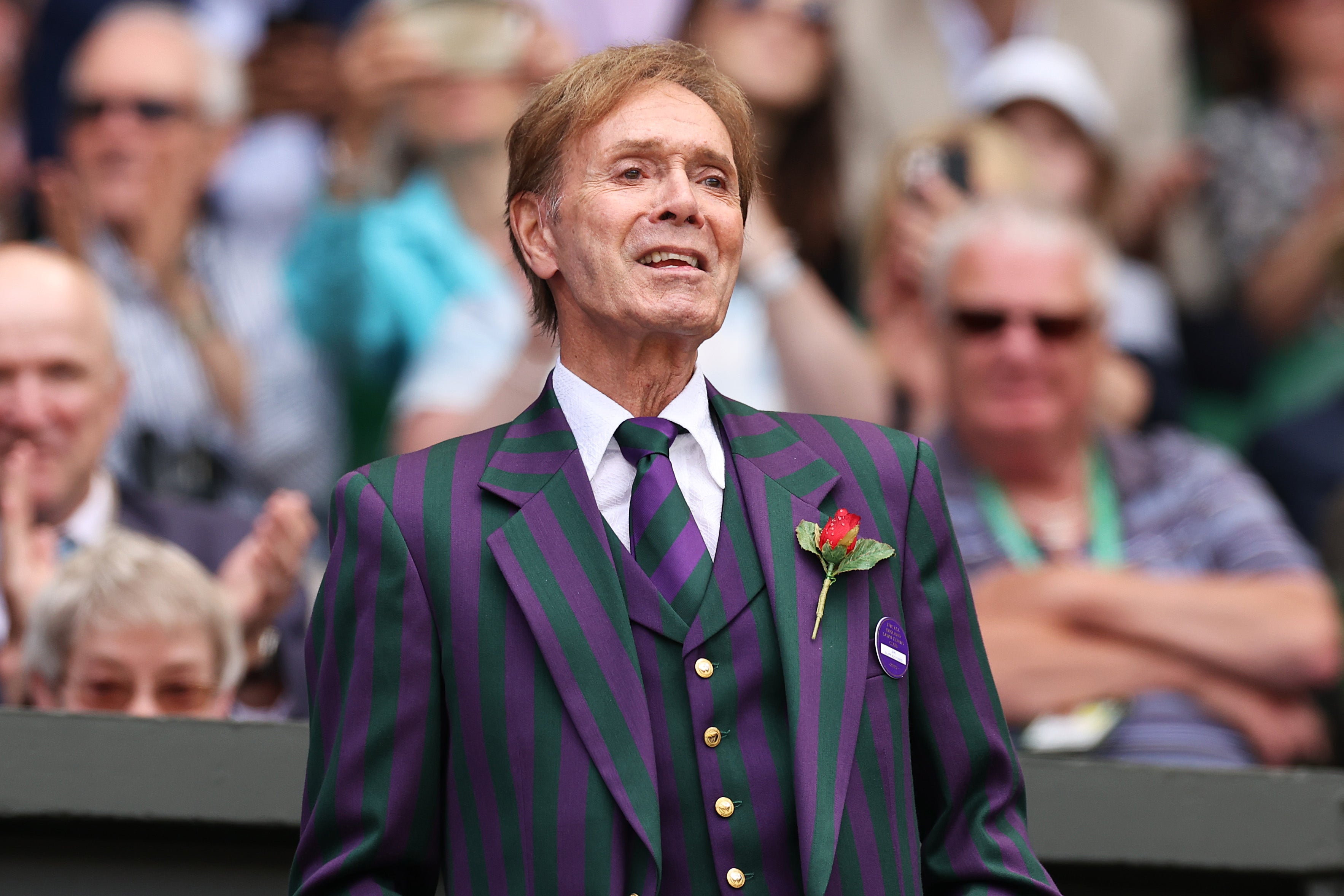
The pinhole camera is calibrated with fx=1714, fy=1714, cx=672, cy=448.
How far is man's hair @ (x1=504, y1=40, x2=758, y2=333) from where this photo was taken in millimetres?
Answer: 1733

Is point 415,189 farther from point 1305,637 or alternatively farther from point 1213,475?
point 1305,637

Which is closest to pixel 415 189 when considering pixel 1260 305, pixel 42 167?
pixel 42 167

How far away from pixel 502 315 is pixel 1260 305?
2.30m

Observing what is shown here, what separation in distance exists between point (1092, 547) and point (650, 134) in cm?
253

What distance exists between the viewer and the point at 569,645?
5.33 ft

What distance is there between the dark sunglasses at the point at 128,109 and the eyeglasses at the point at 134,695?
211 centimetres

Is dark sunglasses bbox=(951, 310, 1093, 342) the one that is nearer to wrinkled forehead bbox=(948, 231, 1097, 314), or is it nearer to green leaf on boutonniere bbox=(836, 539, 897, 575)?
wrinkled forehead bbox=(948, 231, 1097, 314)

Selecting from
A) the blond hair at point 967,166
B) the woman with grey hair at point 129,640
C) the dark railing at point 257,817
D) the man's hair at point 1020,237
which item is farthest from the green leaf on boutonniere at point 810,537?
the blond hair at point 967,166

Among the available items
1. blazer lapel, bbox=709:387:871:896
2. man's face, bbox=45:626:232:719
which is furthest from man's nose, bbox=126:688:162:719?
blazer lapel, bbox=709:387:871:896

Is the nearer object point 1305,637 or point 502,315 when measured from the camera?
point 1305,637

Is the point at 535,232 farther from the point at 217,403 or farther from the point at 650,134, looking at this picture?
the point at 217,403

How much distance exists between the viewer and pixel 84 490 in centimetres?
356

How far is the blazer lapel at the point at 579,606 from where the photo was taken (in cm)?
159

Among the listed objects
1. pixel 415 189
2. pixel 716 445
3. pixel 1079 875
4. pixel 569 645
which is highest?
pixel 415 189
